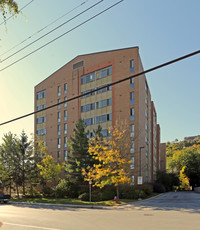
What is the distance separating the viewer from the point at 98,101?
1912 inches

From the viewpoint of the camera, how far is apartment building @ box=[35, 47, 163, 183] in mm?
43438

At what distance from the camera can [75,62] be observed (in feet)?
175

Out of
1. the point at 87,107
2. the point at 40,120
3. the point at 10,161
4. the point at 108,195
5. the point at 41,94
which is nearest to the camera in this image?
the point at 108,195

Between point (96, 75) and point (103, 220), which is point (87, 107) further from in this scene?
point (103, 220)

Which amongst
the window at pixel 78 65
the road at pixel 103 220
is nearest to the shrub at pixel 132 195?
the road at pixel 103 220

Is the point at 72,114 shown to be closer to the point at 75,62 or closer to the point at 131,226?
the point at 75,62

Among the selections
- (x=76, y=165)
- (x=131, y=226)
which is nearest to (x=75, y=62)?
(x=76, y=165)

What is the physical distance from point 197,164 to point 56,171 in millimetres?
54839

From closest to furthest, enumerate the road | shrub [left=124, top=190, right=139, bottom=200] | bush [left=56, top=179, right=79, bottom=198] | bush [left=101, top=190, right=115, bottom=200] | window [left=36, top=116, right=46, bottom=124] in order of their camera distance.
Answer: the road, bush [left=101, top=190, right=115, bottom=200], shrub [left=124, top=190, right=139, bottom=200], bush [left=56, top=179, right=79, bottom=198], window [left=36, top=116, right=46, bottom=124]

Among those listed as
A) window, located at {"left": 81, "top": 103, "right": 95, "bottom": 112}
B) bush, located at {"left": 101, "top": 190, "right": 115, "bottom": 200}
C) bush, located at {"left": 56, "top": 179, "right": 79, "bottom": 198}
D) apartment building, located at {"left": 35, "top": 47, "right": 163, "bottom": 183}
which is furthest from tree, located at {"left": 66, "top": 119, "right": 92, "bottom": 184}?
window, located at {"left": 81, "top": 103, "right": 95, "bottom": 112}

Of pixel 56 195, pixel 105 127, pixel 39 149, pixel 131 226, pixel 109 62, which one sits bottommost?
pixel 56 195

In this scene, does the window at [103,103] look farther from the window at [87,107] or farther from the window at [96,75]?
the window at [96,75]

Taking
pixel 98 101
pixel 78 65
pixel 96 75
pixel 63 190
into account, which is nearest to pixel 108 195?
pixel 63 190

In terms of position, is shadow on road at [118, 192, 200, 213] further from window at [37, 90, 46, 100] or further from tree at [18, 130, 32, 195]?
window at [37, 90, 46, 100]
